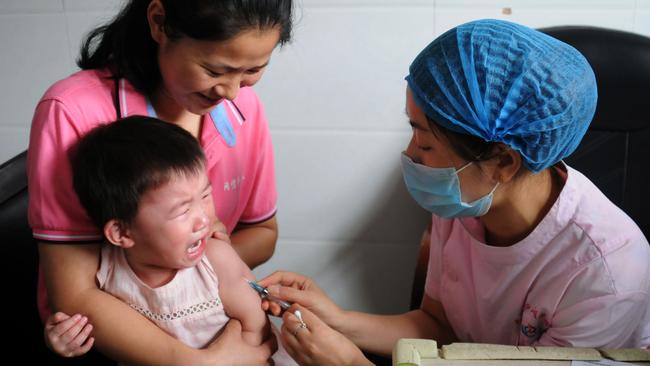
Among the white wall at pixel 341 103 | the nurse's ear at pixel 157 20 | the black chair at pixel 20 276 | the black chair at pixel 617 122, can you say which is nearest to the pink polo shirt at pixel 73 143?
the nurse's ear at pixel 157 20

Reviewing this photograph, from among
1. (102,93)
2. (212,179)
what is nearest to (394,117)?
(212,179)

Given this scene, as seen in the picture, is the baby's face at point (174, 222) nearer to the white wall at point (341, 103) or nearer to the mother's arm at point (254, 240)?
the mother's arm at point (254, 240)

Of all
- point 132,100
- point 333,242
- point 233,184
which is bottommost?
point 333,242

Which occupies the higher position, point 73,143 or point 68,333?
point 73,143

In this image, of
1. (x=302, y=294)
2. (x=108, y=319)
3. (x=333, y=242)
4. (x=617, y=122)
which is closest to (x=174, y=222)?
(x=108, y=319)

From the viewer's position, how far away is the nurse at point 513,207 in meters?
1.10

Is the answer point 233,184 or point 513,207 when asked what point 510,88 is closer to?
point 513,207

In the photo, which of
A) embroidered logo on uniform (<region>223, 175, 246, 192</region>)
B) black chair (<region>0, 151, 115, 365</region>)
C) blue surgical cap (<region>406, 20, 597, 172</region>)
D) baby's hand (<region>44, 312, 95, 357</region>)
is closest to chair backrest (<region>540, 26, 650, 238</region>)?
blue surgical cap (<region>406, 20, 597, 172</region>)

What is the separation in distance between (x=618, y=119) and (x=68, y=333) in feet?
4.78

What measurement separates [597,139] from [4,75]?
1.91 metres

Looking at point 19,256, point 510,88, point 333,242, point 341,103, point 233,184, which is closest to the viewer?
point 510,88

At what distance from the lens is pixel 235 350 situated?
1.23 metres

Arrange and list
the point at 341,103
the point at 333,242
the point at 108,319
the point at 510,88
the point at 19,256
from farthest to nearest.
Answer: the point at 333,242
the point at 341,103
the point at 19,256
the point at 108,319
the point at 510,88

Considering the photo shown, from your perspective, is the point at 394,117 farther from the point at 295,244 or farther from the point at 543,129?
the point at 543,129
